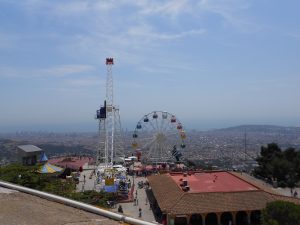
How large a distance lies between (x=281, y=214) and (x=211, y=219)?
652cm

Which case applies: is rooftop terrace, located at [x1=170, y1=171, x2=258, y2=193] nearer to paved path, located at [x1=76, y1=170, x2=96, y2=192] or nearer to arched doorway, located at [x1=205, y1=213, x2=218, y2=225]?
arched doorway, located at [x1=205, y1=213, x2=218, y2=225]

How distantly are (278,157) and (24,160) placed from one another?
30814 mm

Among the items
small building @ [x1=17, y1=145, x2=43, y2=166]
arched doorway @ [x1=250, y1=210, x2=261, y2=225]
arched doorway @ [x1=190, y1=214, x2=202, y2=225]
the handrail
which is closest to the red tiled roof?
arched doorway @ [x1=250, y1=210, x2=261, y2=225]

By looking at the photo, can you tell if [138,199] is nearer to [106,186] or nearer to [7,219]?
[106,186]

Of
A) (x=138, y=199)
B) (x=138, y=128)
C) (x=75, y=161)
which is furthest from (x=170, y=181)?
(x=75, y=161)

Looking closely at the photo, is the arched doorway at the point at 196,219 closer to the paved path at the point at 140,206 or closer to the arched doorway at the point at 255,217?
the paved path at the point at 140,206

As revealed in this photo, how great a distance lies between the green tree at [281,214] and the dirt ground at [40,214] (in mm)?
15262

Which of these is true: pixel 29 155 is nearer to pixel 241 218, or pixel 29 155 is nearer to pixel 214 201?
pixel 214 201

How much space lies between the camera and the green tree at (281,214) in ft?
59.7

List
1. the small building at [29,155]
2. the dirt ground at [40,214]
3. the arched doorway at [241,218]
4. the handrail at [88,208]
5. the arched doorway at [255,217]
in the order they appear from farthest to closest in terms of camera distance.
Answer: the small building at [29,155], the arched doorway at [241,218], the arched doorway at [255,217], the dirt ground at [40,214], the handrail at [88,208]

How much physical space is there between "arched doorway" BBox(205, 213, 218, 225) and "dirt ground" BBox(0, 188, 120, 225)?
65.1 ft

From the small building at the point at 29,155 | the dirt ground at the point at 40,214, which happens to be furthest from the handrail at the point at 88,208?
the small building at the point at 29,155

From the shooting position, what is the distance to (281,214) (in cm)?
1867

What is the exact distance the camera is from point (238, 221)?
2408 centimetres
